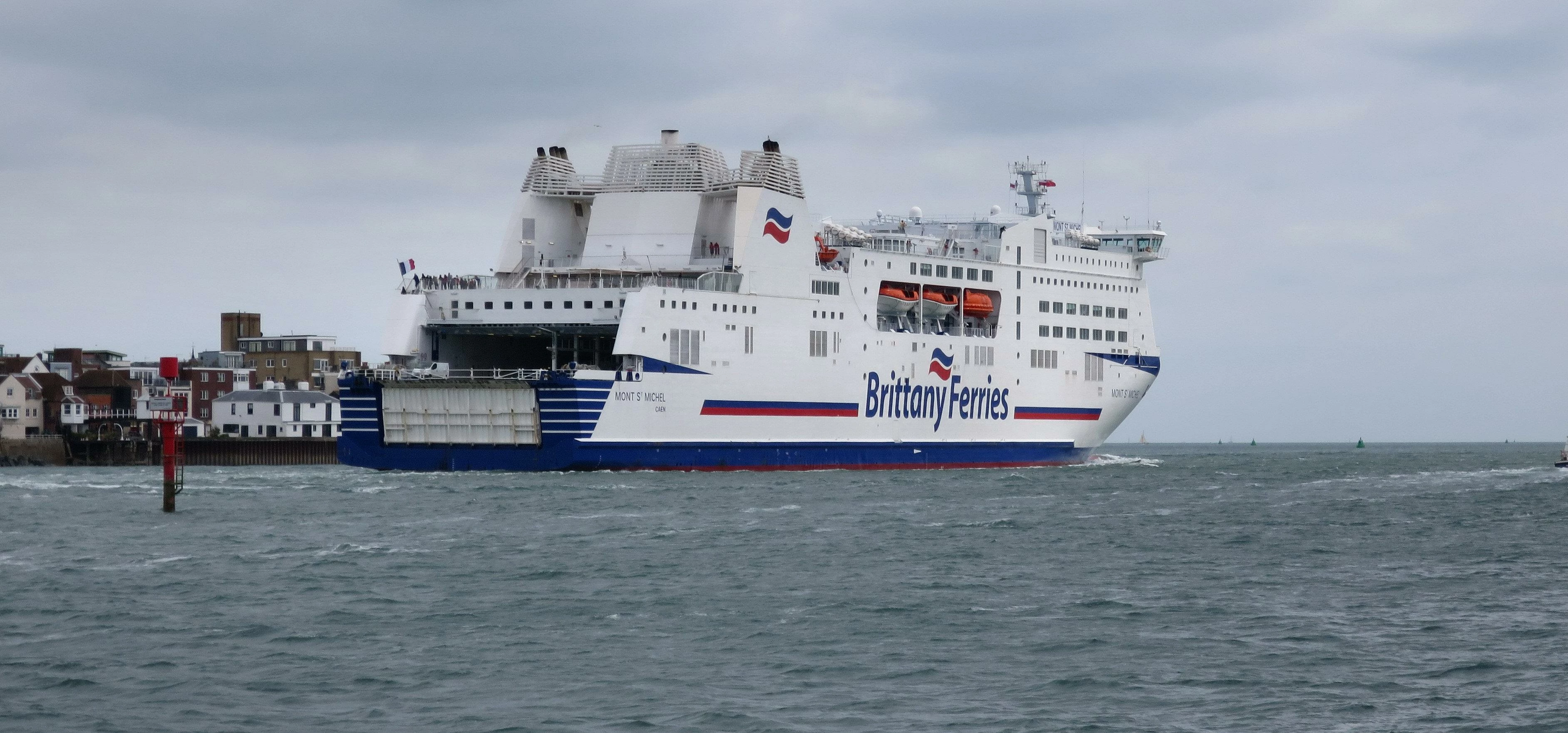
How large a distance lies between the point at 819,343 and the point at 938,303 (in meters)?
6.75

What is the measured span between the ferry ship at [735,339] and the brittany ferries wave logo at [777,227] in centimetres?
6

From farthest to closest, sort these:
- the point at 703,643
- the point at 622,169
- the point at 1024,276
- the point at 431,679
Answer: the point at 1024,276 → the point at 622,169 → the point at 703,643 → the point at 431,679

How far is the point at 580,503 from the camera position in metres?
35.9

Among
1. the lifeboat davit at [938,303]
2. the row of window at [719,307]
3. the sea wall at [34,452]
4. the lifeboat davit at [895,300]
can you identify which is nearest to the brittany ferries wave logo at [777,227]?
the row of window at [719,307]

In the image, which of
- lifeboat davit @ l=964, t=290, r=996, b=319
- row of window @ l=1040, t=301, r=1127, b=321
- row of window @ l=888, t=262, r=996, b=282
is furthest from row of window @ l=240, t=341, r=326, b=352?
row of window @ l=1040, t=301, r=1127, b=321

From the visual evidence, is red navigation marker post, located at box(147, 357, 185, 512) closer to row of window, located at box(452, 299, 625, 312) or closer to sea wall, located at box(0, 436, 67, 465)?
row of window, located at box(452, 299, 625, 312)

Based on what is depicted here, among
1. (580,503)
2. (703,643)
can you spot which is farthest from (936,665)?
(580,503)

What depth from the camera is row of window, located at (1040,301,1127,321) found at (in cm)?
5922

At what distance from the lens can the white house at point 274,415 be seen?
79938 mm

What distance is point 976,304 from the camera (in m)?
57.1

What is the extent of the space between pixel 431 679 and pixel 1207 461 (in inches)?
2625

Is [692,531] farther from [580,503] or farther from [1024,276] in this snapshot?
[1024,276]

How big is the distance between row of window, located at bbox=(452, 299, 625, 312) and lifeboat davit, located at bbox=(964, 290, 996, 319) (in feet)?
49.6

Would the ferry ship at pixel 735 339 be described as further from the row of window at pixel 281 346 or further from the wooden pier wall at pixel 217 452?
the row of window at pixel 281 346
